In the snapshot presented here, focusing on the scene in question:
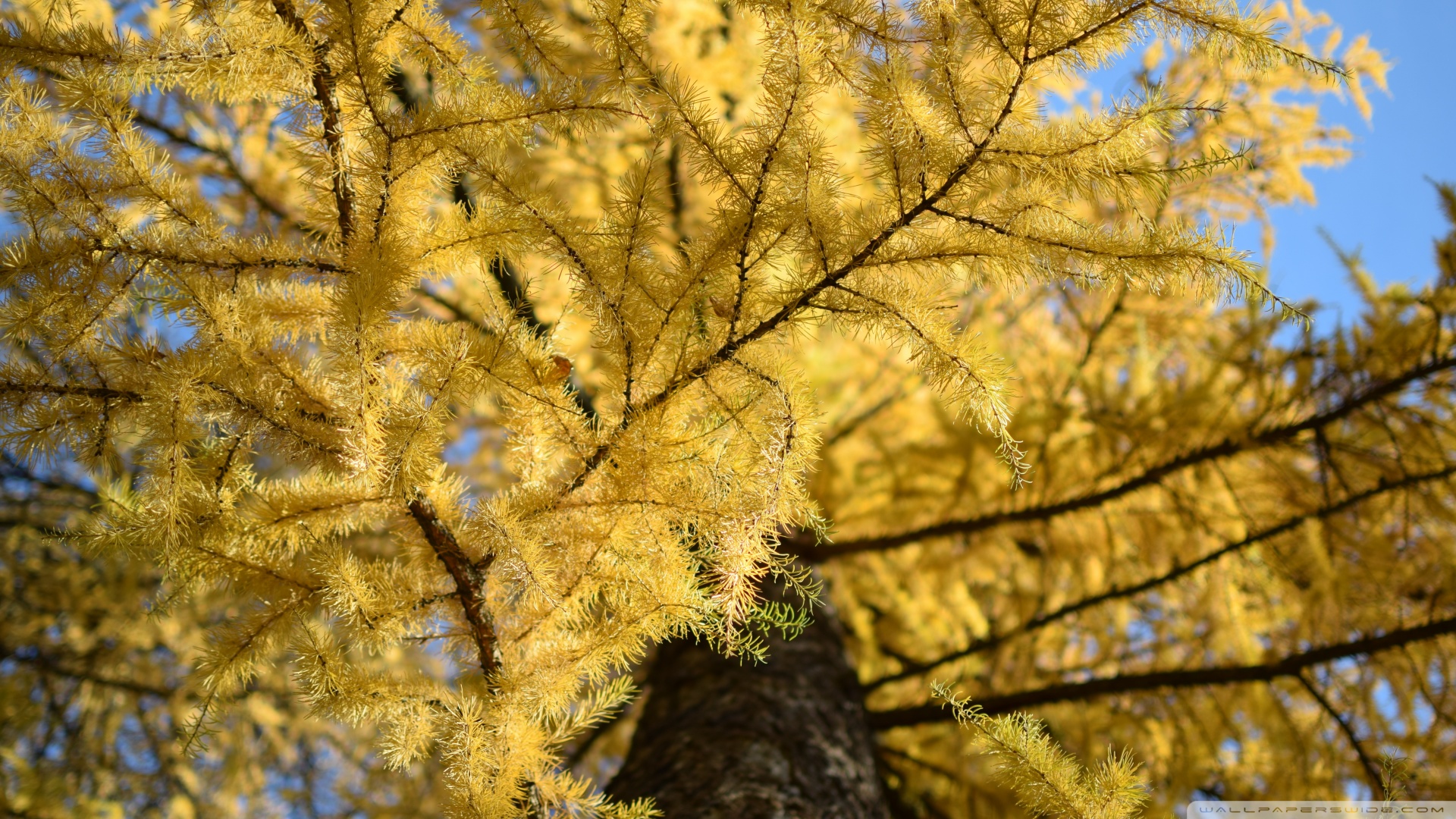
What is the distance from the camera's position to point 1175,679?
2.31 m

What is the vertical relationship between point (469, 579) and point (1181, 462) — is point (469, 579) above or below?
below

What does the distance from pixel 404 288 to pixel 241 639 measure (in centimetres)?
60

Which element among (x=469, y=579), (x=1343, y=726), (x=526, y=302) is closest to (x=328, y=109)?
(x=526, y=302)

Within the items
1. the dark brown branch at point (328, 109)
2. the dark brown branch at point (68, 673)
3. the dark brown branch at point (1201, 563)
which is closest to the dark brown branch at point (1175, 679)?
the dark brown branch at point (1201, 563)

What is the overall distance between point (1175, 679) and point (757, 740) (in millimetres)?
1286

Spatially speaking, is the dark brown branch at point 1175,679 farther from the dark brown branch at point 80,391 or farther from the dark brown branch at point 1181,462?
the dark brown branch at point 80,391

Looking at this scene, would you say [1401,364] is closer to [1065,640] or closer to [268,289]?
[1065,640]

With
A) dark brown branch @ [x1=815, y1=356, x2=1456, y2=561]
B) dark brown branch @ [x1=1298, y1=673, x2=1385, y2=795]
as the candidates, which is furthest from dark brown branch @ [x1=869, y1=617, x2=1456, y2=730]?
dark brown branch @ [x1=815, y1=356, x2=1456, y2=561]

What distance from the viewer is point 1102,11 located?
985 mm

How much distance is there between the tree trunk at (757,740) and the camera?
69.1 inches

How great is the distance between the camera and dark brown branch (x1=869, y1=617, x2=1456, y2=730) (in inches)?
82.4

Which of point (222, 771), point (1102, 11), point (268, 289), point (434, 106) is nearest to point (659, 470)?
point (434, 106)

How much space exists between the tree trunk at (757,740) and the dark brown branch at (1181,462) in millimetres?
585

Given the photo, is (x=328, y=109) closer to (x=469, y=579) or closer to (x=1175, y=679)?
(x=469, y=579)
